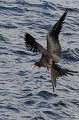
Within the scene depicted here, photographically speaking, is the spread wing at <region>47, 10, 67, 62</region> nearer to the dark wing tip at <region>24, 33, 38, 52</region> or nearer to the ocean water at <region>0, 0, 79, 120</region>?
the dark wing tip at <region>24, 33, 38, 52</region>

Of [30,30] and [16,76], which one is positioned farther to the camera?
[30,30]

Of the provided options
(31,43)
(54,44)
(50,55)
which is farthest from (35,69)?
(31,43)

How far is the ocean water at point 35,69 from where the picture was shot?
38.4 ft

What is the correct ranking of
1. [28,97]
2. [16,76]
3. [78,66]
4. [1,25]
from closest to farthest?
[28,97]
[16,76]
[78,66]
[1,25]

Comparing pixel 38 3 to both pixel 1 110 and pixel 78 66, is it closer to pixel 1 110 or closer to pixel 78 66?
pixel 78 66

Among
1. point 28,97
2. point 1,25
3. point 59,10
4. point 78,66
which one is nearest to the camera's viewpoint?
point 28,97

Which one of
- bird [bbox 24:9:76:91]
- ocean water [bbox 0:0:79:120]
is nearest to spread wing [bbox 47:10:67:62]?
bird [bbox 24:9:76:91]

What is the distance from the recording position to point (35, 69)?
14.2m

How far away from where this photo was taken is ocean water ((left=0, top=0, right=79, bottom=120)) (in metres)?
11.7

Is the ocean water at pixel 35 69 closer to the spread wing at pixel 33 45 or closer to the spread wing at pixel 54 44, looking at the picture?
the spread wing at pixel 54 44

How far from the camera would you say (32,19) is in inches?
687

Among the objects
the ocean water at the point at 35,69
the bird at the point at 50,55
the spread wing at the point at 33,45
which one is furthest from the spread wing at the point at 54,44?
the ocean water at the point at 35,69

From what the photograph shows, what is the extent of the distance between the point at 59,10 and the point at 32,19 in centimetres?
186

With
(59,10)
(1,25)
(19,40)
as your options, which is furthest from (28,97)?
(59,10)
